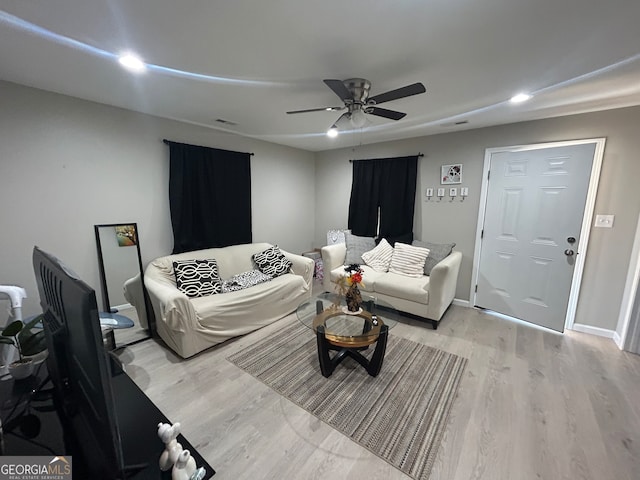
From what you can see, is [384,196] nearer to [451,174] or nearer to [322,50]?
[451,174]

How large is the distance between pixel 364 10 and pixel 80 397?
1.95 metres

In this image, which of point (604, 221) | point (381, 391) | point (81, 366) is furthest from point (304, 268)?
point (604, 221)

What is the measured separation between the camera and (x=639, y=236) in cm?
247

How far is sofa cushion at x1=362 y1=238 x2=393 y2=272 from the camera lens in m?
3.61

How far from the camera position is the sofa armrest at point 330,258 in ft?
12.3

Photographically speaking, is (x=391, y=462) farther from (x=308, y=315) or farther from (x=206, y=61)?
(x=206, y=61)

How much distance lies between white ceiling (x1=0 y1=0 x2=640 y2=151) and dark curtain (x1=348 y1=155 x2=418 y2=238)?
52.0 inches

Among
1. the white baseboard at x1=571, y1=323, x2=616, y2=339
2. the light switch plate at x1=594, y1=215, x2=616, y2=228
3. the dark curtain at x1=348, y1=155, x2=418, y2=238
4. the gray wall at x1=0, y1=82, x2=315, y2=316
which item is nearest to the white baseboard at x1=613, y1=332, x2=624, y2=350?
the white baseboard at x1=571, y1=323, x2=616, y2=339

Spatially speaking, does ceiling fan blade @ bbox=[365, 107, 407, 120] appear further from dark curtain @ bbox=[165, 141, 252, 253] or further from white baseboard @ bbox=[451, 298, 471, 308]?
white baseboard @ bbox=[451, 298, 471, 308]

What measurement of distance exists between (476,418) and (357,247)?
249 centimetres

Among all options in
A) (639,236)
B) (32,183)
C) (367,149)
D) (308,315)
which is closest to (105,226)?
(32,183)

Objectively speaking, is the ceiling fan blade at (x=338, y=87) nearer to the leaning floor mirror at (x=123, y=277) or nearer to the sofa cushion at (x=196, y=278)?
the sofa cushion at (x=196, y=278)

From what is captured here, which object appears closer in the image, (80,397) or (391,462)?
(80,397)

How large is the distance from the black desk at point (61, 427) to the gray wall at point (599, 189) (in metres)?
3.66
